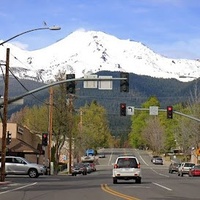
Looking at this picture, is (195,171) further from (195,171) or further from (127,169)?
(127,169)

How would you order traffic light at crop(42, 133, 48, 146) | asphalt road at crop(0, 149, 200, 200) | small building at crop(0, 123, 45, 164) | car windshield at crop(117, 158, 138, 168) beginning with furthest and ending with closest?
small building at crop(0, 123, 45, 164) < traffic light at crop(42, 133, 48, 146) < car windshield at crop(117, 158, 138, 168) < asphalt road at crop(0, 149, 200, 200)

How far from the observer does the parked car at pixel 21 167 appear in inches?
2101

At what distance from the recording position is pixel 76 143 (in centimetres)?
10156

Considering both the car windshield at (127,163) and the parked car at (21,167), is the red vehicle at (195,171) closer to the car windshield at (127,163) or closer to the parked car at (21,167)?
the parked car at (21,167)

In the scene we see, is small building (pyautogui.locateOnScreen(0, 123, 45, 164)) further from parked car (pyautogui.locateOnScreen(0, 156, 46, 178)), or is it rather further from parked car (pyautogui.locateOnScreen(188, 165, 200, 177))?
parked car (pyautogui.locateOnScreen(188, 165, 200, 177))

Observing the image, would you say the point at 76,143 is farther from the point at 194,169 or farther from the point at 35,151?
the point at 194,169

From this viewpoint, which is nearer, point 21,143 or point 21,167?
point 21,167

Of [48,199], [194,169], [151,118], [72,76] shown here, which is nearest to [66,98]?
[194,169]

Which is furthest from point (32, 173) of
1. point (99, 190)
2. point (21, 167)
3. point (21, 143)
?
point (99, 190)

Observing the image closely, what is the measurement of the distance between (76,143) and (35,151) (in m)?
25.8

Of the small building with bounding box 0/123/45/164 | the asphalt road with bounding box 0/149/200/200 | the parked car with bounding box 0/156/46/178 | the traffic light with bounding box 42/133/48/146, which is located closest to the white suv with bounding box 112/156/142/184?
the asphalt road with bounding box 0/149/200/200

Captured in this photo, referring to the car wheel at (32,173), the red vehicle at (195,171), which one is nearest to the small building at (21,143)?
the car wheel at (32,173)

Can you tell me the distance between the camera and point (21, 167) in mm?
53531

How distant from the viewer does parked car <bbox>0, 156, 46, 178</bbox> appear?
175ft
